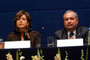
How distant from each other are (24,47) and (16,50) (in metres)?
0.06

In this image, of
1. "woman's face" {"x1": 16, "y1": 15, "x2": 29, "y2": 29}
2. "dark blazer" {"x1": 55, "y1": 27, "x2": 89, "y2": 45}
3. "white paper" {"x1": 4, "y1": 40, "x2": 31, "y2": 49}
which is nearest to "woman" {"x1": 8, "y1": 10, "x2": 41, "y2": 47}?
"woman's face" {"x1": 16, "y1": 15, "x2": 29, "y2": 29}

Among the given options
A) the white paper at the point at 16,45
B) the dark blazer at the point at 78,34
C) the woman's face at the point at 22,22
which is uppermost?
the woman's face at the point at 22,22

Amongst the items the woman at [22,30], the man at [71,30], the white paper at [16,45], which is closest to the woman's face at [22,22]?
the woman at [22,30]

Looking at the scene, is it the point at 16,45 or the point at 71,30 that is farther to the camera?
the point at 71,30

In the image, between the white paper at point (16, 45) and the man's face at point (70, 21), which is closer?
the white paper at point (16, 45)

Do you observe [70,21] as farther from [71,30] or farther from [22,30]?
[22,30]

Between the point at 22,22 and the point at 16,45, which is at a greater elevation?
the point at 22,22

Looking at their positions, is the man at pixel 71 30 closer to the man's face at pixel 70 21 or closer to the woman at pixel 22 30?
the man's face at pixel 70 21

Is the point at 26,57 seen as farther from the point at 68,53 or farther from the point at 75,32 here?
the point at 75,32

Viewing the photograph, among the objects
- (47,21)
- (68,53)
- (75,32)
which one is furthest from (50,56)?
(47,21)

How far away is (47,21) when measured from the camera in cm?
235

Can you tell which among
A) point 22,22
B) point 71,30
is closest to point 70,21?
point 71,30

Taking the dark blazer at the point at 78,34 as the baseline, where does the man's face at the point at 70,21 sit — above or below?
above

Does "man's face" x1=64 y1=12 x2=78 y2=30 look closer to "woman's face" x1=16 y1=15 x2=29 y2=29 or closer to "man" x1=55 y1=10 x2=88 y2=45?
"man" x1=55 y1=10 x2=88 y2=45
